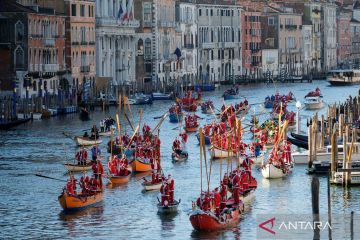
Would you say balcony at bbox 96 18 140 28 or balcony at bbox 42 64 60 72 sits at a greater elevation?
balcony at bbox 96 18 140 28

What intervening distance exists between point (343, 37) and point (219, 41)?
4736 cm

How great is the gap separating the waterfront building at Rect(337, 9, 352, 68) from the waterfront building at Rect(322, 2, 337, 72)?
2.18 m

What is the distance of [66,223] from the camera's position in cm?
4647

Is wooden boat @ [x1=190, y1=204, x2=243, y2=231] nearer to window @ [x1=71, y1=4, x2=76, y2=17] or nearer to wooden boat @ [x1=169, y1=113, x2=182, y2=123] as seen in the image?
wooden boat @ [x1=169, y1=113, x2=182, y2=123]

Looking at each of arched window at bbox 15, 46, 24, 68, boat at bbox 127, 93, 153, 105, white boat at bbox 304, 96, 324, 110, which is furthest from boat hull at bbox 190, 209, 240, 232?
boat at bbox 127, 93, 153, 105

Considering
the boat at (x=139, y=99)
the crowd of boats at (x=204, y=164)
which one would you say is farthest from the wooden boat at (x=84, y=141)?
the boat at (x=139, y=99)

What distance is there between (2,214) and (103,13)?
6177cm

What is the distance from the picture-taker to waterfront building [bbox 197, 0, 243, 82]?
135m

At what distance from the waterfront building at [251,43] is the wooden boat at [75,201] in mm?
95167

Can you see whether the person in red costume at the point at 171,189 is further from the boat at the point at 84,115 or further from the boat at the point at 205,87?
the boat at the point at 205,87

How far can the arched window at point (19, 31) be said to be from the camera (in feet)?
304

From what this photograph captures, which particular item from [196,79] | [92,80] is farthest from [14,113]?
[196,79]

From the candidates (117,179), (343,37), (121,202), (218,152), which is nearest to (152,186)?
(121,202)

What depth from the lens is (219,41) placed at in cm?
13950
